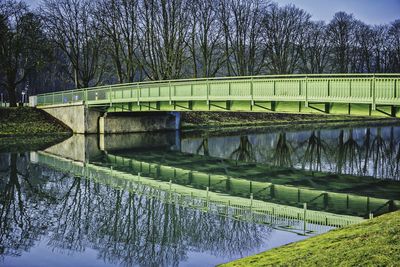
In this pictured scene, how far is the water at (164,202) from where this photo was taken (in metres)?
12.0

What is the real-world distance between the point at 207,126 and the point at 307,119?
1501 centimetres

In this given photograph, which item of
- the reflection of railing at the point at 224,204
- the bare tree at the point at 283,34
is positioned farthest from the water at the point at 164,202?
the bare tree at the point at 283,34

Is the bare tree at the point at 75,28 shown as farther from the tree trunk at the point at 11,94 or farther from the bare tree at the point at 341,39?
the bare tree at the point at 341,39

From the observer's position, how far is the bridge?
2166 centimetres

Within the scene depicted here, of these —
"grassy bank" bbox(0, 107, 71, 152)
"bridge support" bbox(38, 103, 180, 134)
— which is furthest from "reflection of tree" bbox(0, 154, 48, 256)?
"bridge support" bbox(38, 103, 180, 134)

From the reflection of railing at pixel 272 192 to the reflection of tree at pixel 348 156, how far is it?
5.78 metres

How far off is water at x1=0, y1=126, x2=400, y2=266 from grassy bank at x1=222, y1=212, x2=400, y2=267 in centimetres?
141

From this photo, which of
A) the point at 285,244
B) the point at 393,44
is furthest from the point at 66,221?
the point at 393,44

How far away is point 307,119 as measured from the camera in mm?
60781

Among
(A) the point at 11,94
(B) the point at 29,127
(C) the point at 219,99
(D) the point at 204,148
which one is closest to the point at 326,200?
(C) the point at 219,99

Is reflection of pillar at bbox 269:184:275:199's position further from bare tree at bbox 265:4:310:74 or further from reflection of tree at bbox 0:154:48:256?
bare tree at bbox 265:4:310:74

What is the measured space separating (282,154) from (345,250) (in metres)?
22.4

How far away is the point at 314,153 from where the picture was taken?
31.2 meters

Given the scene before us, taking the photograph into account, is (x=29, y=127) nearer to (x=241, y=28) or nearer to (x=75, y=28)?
(x=75, y=28)
